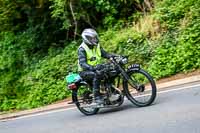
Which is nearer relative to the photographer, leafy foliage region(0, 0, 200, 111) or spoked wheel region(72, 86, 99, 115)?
spoked wheel region(72, 86, 99, 115)

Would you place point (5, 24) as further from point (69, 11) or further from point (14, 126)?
point (14, 126)

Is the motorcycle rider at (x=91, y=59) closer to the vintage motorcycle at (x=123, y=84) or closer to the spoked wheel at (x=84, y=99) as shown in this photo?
the vintage motorcycle at (x=123, y=84)

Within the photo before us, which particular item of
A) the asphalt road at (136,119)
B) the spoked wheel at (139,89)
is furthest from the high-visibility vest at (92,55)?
the asphalt road at (136,119)

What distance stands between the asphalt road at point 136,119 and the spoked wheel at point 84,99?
7.0 inches

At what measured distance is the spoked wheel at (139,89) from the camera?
1008 cm

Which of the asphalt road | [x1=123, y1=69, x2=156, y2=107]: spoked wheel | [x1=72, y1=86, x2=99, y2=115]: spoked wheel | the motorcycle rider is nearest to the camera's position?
the asphalt road

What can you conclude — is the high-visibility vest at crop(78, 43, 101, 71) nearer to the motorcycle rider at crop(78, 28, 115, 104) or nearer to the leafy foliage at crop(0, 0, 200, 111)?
the motorcycle rider at crop(78, 28, 115, 104)

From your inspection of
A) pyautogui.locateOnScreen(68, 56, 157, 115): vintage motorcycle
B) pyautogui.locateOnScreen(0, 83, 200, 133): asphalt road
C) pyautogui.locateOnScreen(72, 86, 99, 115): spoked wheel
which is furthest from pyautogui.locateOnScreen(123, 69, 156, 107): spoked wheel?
pyautogui.locateOnScreen(72, 86, 99, 115): spoked wheel

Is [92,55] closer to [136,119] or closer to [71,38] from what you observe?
[136,119]

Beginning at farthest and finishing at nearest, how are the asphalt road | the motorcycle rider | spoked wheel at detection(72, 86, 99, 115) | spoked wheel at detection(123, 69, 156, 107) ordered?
spoked wheel at detection(72, 86, 99, 115) → the motorcycle rider → spoked wheel at detection(123, 69, 156, 107) → the asphalt road

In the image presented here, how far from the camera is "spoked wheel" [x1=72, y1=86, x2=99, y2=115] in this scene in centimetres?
1103

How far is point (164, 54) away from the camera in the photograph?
45.4 ft

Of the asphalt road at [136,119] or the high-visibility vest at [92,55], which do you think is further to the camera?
the high-visibility vest at [92,55]

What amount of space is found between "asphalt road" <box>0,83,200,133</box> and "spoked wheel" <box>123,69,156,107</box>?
0.17 meters
